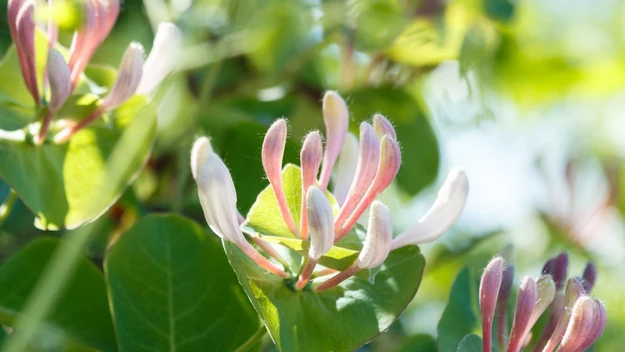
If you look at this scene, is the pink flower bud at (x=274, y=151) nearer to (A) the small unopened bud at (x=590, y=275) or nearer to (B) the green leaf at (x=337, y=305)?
(B) the green leaf at (x=337, y=305)

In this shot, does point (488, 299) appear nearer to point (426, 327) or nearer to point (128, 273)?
point (128, 273)

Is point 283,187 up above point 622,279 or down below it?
above

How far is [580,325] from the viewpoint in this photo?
376 millimetres

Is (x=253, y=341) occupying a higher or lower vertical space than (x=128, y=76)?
lower

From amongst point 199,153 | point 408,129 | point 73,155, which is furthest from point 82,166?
point 408,129

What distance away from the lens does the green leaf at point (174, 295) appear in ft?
1.45

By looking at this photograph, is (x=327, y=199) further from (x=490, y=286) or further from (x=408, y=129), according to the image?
(x=408, y=129)

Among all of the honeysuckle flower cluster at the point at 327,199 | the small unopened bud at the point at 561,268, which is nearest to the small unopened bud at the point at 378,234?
the honeysuckle flower cluster at the point at 327,199

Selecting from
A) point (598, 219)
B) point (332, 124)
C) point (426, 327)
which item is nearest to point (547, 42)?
point (598, 219)

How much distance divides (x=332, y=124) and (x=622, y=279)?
2.25ft

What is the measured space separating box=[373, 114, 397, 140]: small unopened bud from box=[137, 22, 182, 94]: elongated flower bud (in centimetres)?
13

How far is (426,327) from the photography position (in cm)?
80

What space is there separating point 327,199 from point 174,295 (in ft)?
0.39

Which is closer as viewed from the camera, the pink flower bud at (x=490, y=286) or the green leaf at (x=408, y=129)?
the pink flower bud at (x=490, y=286)
